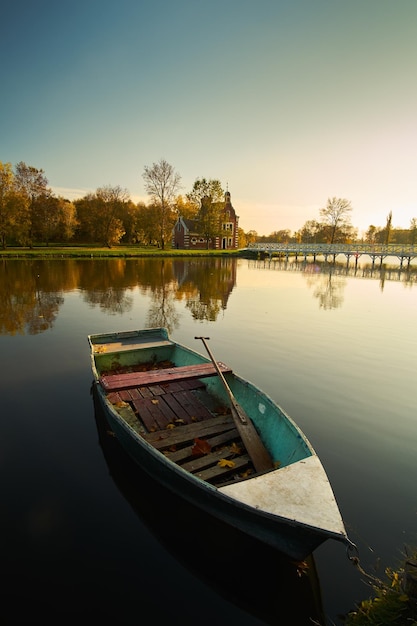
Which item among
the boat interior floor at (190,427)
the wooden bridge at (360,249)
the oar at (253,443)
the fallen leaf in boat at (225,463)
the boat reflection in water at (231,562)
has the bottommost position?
the boat reflection in water at (231,562)

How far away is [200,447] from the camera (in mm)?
5406

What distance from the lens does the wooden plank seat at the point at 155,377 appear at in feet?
21.8

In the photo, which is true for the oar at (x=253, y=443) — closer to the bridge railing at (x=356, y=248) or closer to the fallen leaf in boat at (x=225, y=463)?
the fallen leaf in boat at (x=225, y=463)

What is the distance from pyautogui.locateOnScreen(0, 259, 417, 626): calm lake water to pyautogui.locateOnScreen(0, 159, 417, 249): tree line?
51.0 metres

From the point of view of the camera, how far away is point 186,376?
704cm

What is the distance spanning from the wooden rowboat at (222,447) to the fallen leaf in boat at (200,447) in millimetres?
16

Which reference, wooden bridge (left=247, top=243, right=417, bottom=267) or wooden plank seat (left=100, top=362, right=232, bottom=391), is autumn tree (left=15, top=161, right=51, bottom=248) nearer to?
wooden bridge (left=247, top=243, right=417, bottom=267)

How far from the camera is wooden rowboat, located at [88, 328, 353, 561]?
3.52 m

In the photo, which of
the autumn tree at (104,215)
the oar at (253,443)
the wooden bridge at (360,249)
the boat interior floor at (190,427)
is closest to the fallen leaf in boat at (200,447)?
the boat interior floor at (190,427)

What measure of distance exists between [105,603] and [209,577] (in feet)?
4.01

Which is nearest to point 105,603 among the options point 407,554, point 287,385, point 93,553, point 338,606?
point 93,553

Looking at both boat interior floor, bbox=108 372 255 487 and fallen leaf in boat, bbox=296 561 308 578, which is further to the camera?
boat interior floor, bbox=108 372 255 487

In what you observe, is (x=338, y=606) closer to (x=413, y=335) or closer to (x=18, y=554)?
(x=18, y=554)

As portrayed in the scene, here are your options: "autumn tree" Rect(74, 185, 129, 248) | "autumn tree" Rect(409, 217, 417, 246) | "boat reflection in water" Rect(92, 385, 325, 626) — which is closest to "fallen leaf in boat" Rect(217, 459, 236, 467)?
"boat reflection in water" Rect(92, 385, 325, 626)
